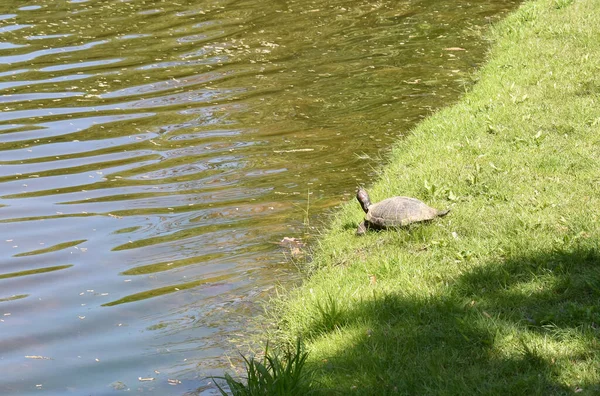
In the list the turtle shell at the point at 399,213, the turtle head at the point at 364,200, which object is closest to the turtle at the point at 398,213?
the turtle shell at the point at 399,213

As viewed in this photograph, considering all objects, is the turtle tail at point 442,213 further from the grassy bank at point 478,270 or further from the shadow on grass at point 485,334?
the shadow on grass at point 485,334

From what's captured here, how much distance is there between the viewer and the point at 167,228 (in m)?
8.34

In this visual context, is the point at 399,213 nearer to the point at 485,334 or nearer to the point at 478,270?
the point at 478,270

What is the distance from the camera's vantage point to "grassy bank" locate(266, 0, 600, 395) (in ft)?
15.4

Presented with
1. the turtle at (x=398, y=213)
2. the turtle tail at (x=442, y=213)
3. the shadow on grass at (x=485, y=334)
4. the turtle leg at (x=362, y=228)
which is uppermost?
the turtle at (x=398, y=213)

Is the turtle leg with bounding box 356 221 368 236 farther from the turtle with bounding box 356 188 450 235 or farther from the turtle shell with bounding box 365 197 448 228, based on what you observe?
the turtle shell with bounding box 365 197 448 228

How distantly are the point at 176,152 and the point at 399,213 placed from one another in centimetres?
441

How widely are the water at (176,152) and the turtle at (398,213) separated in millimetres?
928

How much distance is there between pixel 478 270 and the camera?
19.0 feet

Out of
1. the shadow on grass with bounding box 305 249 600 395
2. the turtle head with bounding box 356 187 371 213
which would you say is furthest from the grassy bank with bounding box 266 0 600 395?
the turtle head with bounding box 356 187 371 213

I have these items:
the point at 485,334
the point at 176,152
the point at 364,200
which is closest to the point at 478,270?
the point at 485,334

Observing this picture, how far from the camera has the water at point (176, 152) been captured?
21.5ft

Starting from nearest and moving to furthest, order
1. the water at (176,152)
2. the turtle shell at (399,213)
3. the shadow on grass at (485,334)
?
the shadow on grass at (485,334)
the water at (176,152)
the turtle shell at (399,213)

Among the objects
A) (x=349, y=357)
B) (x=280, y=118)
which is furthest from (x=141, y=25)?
(x=349, y=357)
